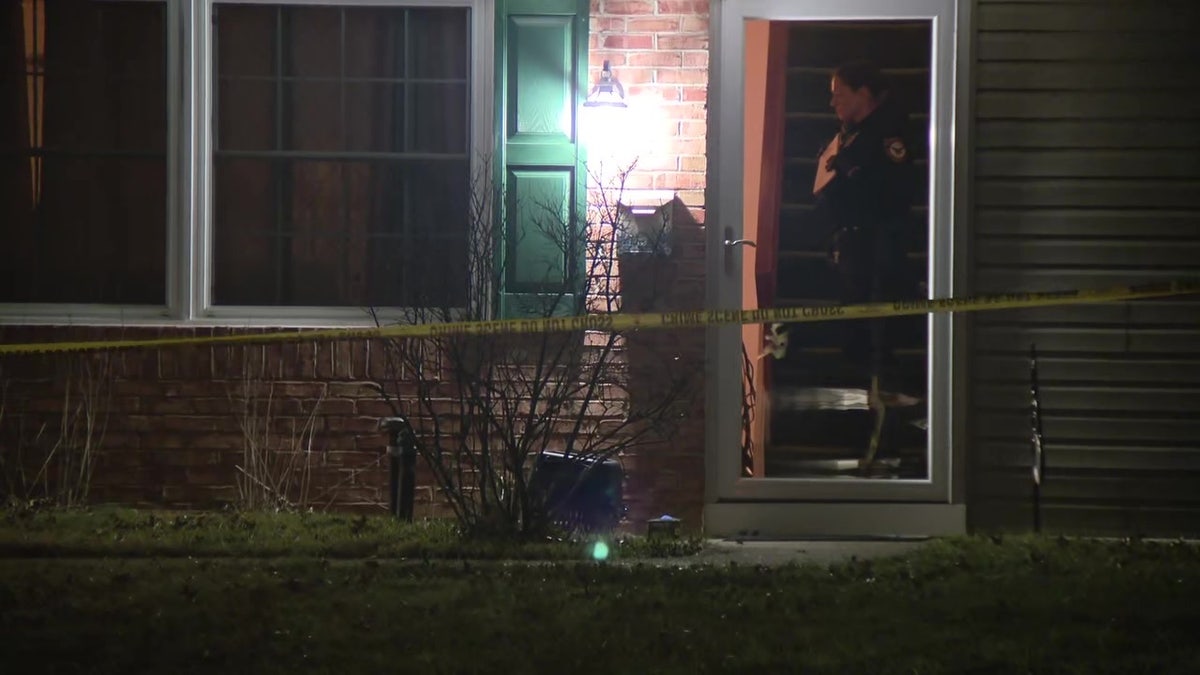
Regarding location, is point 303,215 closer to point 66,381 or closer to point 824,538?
point 66,381

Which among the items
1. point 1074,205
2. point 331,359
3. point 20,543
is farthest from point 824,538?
point 20,543

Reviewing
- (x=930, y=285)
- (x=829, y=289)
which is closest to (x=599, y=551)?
(x=829, y=289)

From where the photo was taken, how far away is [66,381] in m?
8.42

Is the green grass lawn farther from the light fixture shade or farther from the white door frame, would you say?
the light fixture shade

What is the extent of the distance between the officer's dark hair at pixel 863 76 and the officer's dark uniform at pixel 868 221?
6.4 inches

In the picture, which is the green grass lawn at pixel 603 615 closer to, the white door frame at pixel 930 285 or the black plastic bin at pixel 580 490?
the black plastic bin at pixel 580 490

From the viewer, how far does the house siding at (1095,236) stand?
8.14m

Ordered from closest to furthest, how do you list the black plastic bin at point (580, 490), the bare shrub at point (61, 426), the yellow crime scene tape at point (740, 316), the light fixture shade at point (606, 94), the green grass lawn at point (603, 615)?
the green grass lawn at point (603, 615), the yellow crime scene tape at point (740, 316), the black plastic bin at point (580, 490), the light fixture shade at point (606, 94), the bare shrub at point (61, 426)

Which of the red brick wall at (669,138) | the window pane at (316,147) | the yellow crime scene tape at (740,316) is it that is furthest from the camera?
the window pane at (316,147)

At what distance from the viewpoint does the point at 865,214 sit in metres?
8.35

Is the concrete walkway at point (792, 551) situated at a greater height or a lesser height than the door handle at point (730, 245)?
lesser

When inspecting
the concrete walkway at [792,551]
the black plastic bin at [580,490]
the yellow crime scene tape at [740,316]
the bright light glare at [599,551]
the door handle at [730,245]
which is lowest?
the concrete walkway at [792,551]

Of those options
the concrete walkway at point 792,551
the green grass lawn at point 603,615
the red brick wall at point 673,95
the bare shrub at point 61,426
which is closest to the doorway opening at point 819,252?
the red brick wall at point 673,95

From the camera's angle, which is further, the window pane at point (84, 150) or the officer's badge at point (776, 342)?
the window pane at point (84, 150)
